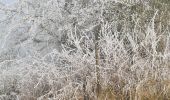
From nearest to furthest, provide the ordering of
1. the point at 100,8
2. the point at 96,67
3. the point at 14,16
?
the point at 96,67 < the point at 100,8 < the point at 14,16

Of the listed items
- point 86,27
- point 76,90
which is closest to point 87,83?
point 76,90

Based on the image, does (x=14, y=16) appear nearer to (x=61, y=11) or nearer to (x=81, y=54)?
(x=61, y=11)

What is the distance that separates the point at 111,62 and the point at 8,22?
1.55 m

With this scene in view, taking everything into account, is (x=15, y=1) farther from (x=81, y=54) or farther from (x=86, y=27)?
(x=81, y=54)

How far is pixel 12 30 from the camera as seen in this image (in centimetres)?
538

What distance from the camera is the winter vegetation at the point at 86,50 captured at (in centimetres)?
415

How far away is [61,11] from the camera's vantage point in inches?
206

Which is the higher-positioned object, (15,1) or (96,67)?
(15,1)

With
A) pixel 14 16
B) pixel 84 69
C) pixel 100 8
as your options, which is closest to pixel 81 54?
pixel 84 69

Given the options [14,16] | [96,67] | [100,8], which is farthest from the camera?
[14,16]

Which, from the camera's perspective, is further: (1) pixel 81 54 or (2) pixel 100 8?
(2) pixel 100 8

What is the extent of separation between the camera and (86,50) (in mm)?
4461

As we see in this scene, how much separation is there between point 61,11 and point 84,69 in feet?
3.34

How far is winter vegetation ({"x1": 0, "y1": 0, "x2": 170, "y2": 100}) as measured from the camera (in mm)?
4148
